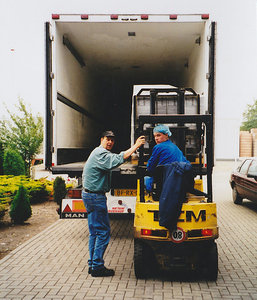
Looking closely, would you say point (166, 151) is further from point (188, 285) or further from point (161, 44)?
point (161, 44)

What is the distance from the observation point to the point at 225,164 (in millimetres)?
25594

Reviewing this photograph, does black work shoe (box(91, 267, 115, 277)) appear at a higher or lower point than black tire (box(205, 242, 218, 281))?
lower

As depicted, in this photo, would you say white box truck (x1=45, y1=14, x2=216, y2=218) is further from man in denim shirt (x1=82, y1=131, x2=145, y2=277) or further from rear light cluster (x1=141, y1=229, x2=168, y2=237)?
rear light cluster (x1=141, y1=229, x2=168, y2=237)

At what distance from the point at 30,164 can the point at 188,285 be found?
1265 cm

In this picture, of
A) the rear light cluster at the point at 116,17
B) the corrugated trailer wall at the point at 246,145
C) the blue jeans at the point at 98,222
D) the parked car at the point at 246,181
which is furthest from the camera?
the corrugated trailer wall at the point at 246,145

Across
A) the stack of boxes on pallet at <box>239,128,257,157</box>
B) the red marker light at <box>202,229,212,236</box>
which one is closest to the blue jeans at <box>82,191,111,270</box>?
the red marker light at <box>202,229,212,236</box>

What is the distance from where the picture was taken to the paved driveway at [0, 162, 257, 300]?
3.65m

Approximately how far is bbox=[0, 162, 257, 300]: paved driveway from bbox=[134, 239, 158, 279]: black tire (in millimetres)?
117

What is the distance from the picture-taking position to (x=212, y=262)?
3.89 m

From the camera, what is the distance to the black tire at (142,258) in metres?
3.96

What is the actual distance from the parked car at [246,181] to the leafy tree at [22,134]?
9.18m

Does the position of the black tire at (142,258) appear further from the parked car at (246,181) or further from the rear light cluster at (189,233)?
the parked car at (246,181)

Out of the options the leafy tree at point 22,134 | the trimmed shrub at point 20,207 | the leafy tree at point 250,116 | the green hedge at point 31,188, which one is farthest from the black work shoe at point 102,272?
the leafy tree at point 250,116

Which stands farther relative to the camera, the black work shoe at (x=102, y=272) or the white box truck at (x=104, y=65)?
Result: the white box truck at (x=104, y=65)
